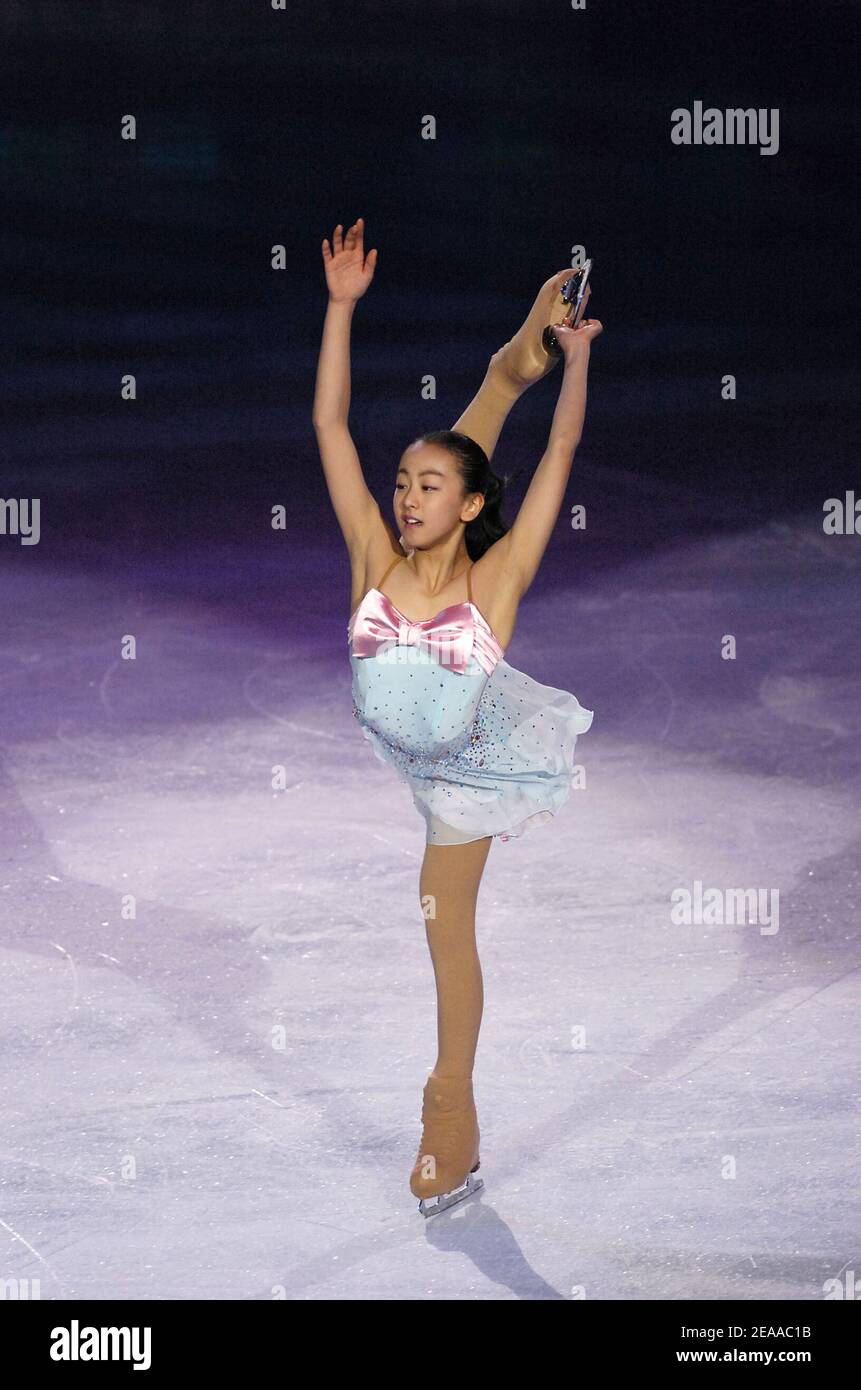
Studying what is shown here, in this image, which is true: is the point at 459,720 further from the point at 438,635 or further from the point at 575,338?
the point at 575,338

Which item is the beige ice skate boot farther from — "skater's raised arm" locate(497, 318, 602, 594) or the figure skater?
"skater's raised arm" locate(497, 318, 602, 594)

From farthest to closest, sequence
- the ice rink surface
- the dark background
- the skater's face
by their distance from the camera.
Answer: the dark background < the skater's face < the ice rink surface

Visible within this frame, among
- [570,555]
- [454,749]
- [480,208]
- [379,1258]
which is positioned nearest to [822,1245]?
[379,1258]

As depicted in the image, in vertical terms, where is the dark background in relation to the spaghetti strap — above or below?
above

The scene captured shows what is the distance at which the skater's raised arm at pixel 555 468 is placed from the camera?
3146mm

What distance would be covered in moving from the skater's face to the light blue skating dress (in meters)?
0.11

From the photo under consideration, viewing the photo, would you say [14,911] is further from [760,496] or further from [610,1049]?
[760,496]

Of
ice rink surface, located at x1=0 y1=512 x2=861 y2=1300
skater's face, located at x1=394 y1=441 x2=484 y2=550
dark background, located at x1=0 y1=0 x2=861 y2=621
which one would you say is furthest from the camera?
dark background, located at x1=0 y1=0 x2=861 y2=621

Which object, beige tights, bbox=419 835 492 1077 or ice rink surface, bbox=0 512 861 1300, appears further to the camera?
beige tights, bbox=419 835 492 1077

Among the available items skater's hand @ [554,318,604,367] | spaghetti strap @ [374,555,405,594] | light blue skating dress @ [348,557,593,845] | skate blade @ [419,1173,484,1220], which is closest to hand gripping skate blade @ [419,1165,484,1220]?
skate blade @ [419,1173,484,1220]

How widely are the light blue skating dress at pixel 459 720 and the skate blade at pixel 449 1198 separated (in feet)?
1.90

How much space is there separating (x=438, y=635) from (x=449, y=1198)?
940mm

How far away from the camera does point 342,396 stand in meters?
3.27

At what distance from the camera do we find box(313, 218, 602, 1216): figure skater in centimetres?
320
